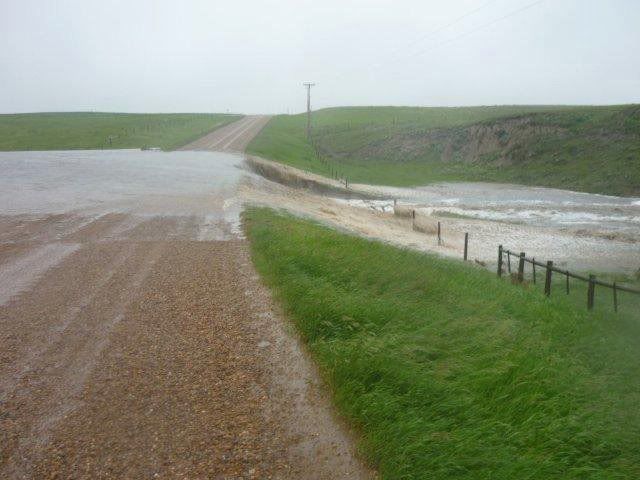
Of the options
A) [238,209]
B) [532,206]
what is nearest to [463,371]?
[238,209]

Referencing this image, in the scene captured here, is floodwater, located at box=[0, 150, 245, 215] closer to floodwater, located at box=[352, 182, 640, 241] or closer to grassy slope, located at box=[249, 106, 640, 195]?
floodwater, located at box=[352, 182, 640, 241]

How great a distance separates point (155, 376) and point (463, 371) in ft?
11.3

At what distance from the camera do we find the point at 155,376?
6055 millimetres

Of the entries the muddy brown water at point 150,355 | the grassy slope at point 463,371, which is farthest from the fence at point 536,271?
the muddy brown water at point 150,355

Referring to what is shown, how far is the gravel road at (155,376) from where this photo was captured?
464 centimetres

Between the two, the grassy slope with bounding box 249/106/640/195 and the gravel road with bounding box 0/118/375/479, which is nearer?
the gravel road with bounding box 0/118/375/479

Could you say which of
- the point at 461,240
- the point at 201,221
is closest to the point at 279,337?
the point at 201,221

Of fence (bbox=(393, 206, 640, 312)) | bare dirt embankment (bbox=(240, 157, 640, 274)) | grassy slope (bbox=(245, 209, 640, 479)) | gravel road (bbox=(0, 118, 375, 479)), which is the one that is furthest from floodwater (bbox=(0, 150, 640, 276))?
grassy slope (bbox=(245, 209, 640, 479))

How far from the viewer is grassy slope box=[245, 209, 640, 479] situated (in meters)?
4.56

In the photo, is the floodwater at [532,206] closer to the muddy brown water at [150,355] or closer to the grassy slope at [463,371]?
the muddy brown water at [150,355]

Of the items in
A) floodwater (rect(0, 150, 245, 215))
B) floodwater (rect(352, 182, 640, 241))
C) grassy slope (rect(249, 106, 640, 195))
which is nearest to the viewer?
floodwater (rect(0, 150, 245, 215))

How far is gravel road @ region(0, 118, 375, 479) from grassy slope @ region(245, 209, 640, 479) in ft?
1.32

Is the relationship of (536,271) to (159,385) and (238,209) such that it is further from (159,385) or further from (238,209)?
(159,385)

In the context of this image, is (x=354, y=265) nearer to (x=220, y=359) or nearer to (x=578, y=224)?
(x=220, y=359)
